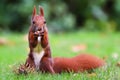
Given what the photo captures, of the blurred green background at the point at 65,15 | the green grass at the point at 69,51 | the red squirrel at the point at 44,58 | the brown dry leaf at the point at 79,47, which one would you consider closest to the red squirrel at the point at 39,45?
the red squirrel at the point at 44,58

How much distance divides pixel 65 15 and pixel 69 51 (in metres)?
3.29

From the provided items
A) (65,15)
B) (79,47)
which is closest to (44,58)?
(79,47)

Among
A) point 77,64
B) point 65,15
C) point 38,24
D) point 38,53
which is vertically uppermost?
point 65,15

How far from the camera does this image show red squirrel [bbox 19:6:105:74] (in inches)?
169

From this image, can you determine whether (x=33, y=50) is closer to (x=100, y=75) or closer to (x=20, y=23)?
(x=100, y=75)

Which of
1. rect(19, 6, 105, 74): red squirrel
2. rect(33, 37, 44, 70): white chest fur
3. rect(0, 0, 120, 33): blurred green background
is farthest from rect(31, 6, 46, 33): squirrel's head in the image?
rect(0, 0, 120, 33): blurred green background

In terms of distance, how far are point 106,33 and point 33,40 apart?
19.8 feet

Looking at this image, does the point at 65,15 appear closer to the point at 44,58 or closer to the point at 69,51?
the point at 69,51

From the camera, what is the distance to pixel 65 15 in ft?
35.2

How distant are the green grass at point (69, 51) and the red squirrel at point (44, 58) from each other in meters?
0.09

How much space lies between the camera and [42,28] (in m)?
4.27

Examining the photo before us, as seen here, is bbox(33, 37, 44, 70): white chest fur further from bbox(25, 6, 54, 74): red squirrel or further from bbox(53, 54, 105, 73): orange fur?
bbox(53, 54, 105, 73): orange fur

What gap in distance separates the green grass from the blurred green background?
0.52 m

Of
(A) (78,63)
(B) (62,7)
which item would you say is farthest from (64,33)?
(A) (78,63)
